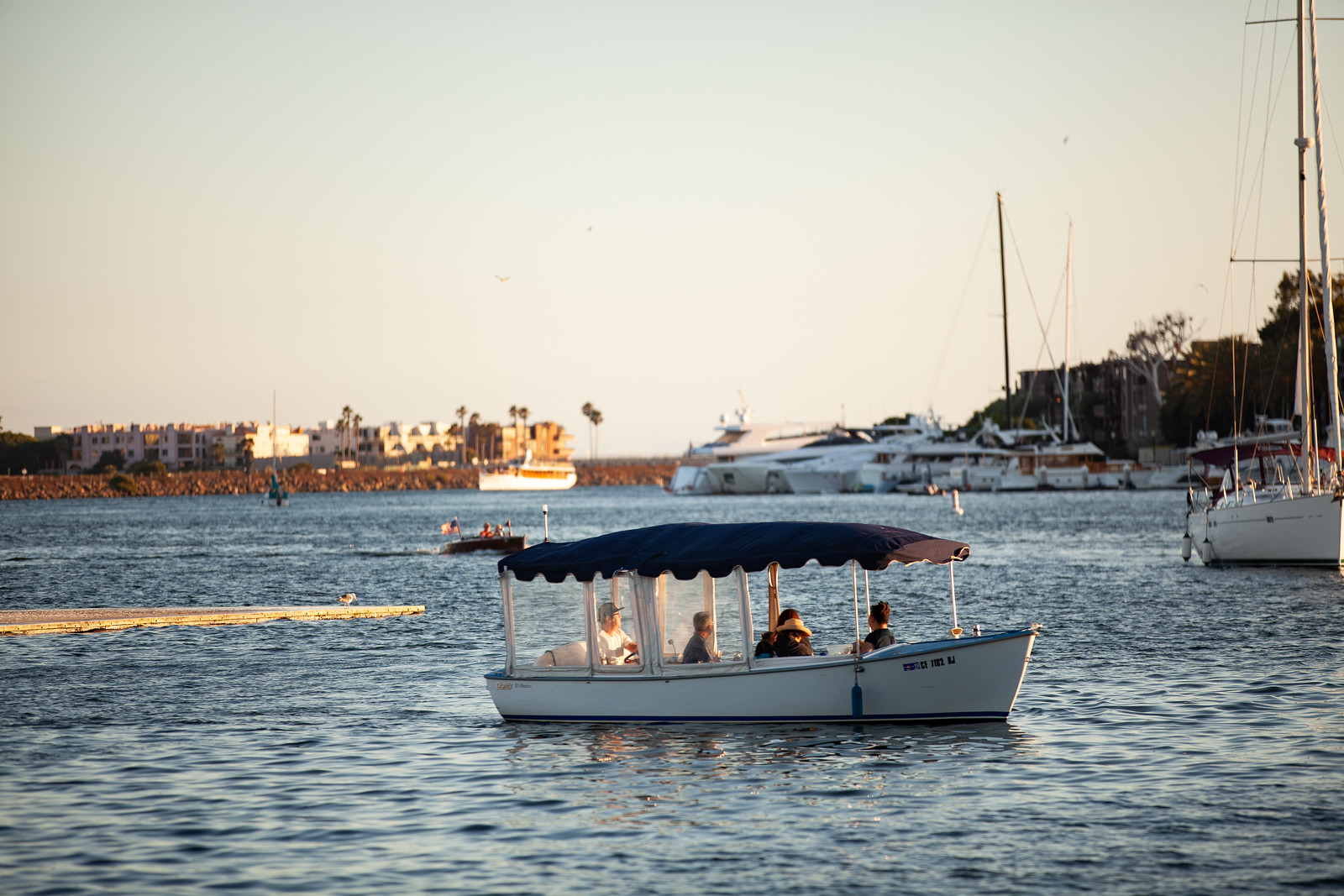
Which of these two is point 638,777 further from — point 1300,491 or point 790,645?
point 1300,491

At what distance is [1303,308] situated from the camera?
4262 centimetres

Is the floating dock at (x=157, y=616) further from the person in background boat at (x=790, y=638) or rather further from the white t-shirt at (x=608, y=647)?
the person in background boat at (x=790, y=638)

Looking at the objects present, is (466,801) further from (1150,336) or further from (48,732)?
(1150,336)

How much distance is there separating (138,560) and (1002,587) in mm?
42320

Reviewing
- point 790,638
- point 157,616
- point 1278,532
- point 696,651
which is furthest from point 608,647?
point 1278,532

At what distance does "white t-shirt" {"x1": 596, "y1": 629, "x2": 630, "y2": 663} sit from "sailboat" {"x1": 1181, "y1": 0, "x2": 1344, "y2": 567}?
2831cm

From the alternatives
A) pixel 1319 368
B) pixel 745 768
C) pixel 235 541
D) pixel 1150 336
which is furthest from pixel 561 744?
pixel 1150 336

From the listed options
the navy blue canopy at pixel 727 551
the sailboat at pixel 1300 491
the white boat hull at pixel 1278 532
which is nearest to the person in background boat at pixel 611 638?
the navy blue canopy at pixel 727 551

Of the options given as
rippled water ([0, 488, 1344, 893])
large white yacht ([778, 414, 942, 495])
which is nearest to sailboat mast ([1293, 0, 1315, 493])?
rippled water ([0, 488, 1344, 893])

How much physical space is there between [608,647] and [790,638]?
268 cm

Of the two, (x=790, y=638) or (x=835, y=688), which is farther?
(x=790, y=638)

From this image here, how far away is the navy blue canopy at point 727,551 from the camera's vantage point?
58.9 ft

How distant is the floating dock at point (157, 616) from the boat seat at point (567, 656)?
18.1 m

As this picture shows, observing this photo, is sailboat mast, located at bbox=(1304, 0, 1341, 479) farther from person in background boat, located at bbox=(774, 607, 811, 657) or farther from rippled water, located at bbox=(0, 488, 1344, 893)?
person in background boat, located at bbox=(774, 607, 811, 657)
